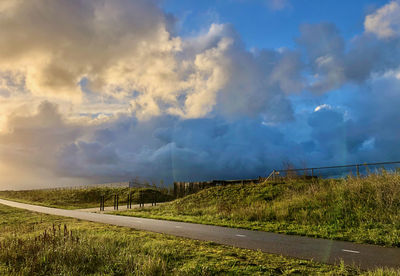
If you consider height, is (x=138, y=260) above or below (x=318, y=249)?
above

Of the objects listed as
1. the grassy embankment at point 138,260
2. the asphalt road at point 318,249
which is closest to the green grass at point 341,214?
the asphalt road at point 318,249

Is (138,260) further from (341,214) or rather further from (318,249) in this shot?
(341,214)

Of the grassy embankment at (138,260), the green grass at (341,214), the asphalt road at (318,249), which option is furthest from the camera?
the green grass at (341,214)

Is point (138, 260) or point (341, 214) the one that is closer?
point (138, 260)

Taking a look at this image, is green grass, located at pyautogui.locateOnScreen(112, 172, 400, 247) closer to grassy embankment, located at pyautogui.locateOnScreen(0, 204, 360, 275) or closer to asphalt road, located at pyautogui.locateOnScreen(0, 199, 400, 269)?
asphalt road, located at pyautogui.locateOnScreen(0, 199, 400, 269)

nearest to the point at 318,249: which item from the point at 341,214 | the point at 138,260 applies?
the point at 138,260

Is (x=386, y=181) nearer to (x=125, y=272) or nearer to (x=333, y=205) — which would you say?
(x=333, y=205)

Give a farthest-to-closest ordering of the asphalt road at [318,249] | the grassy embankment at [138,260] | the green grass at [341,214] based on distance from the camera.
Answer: the green grass at [341,214] → the asphalt road at [318,249] → the grassy embankment at [138,260]

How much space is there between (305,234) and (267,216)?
193 inches

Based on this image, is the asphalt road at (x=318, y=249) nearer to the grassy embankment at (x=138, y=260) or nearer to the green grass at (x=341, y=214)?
the grassy embankment at (x=138, y=260)

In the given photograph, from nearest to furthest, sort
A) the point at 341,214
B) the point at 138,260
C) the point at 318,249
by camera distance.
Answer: the point at 138,260, the point at 318,249, the point at 341,214

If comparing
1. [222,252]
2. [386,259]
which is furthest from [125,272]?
[386,259]

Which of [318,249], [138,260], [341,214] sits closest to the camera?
[138,260]

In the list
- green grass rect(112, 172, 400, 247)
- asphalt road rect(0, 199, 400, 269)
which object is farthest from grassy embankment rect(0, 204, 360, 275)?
green grass rect(112, 172, 400, 247)
